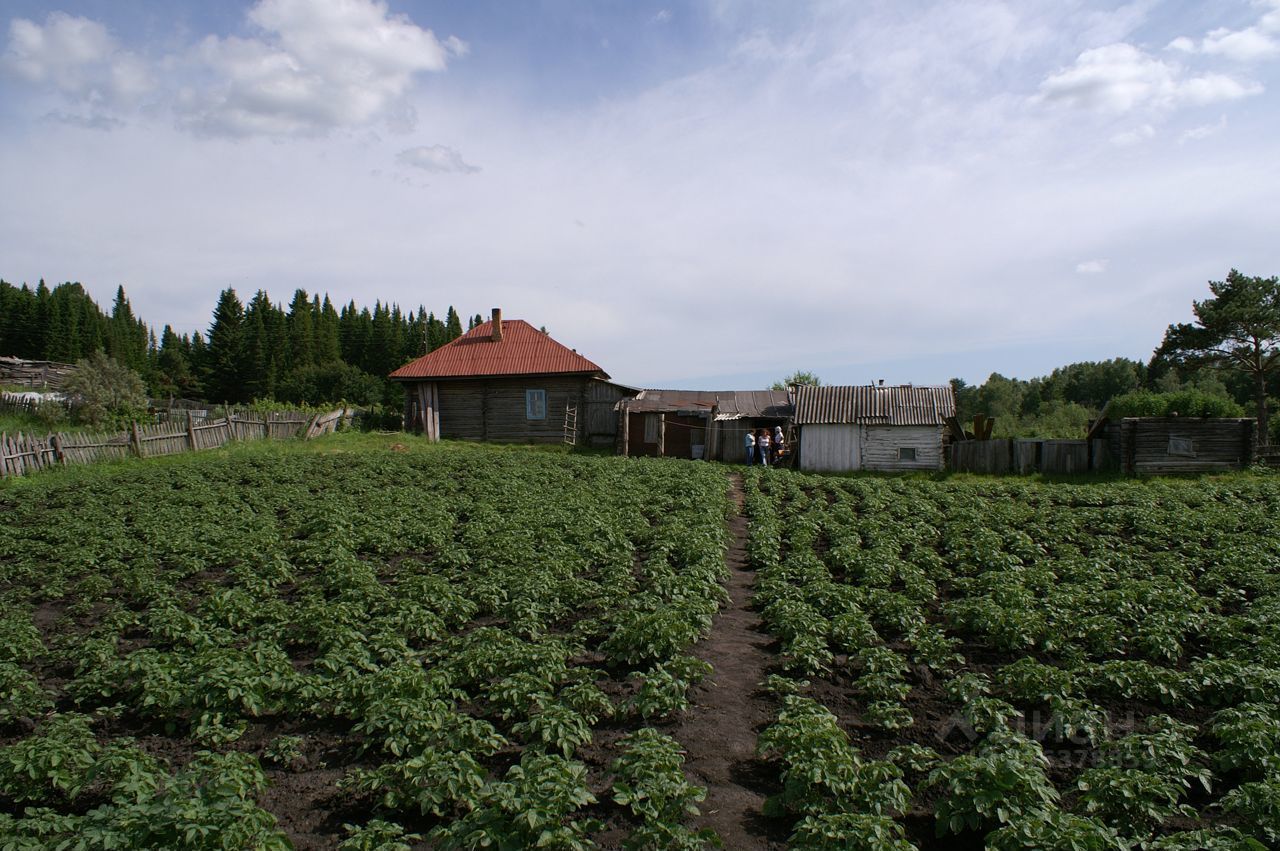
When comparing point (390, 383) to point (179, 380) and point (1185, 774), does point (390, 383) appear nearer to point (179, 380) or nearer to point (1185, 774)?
point (179, 380)

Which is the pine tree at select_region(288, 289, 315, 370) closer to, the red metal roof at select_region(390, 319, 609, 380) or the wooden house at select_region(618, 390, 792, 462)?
the red metal roof at select_region(390, 319, 609, 380)

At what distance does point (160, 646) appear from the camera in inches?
380

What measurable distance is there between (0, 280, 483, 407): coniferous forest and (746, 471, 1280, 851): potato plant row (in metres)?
55.9

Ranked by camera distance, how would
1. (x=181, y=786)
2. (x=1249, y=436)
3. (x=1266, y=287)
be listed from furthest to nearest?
1. (x=1266, y=287)
2. (x=1249, y=436)
3. (x=181, y=786)

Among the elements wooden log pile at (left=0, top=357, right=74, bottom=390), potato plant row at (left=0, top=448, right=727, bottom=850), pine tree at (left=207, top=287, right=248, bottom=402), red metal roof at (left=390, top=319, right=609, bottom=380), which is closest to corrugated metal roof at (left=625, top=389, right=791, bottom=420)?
red metal roof at (left=390, top=319, right=609, bottom=380)

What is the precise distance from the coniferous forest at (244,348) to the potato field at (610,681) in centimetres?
5203

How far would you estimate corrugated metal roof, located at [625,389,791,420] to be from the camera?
34344 millimetres

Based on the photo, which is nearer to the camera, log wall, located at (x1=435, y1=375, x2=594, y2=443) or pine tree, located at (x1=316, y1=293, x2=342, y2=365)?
log wall, located at (x1=435, y1=375, x2=594, y2=443)

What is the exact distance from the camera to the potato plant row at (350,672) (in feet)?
18.0

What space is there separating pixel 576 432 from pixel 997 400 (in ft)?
259

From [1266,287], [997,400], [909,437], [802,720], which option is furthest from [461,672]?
[997,400]

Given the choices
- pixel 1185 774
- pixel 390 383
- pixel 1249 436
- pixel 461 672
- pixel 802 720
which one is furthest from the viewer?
pixel 390 383

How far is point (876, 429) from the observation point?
30922 mm

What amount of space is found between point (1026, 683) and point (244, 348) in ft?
275
